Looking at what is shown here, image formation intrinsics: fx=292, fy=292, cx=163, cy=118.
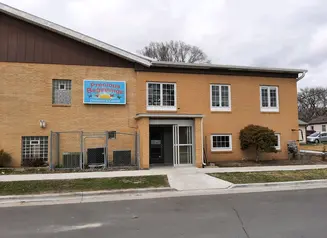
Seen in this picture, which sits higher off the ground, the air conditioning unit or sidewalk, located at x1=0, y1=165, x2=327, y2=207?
the air conditioning unit

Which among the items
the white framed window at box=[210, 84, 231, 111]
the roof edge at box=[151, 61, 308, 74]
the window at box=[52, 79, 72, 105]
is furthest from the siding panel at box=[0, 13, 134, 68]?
the white framed window at box=[210, 84, 231, 111]

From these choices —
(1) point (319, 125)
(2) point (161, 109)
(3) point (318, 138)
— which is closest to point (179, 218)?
(2) point (161, 109)

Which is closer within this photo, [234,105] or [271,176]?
[271,176]

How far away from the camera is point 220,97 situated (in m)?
18.8

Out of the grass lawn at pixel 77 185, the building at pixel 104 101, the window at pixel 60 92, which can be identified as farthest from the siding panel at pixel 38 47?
the grass lawn at pixel 77 185

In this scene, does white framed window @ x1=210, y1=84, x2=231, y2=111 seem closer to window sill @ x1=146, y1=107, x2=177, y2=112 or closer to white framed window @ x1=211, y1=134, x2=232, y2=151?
white framed window @ x1=211, y1=134, x2=232, y2=151

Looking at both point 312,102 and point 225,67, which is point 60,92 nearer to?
point 225,67

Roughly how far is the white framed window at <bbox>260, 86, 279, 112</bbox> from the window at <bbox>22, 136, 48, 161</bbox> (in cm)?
1365

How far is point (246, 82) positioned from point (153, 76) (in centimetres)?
624

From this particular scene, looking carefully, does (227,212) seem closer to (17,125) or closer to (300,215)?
(300,215)

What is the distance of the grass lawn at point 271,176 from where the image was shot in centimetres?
1166

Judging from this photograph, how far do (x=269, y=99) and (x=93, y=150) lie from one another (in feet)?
39.3

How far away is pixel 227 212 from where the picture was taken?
7.09 meters

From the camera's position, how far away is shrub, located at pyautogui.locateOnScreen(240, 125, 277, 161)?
17109 millimetres
